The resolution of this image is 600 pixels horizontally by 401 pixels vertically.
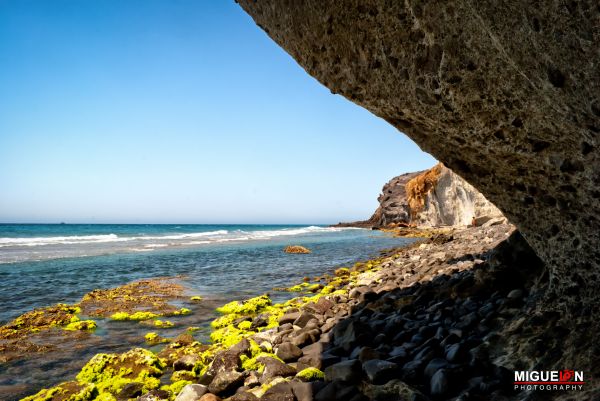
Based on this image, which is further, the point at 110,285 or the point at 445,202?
the point at 445,202

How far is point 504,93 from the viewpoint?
10.5 ft

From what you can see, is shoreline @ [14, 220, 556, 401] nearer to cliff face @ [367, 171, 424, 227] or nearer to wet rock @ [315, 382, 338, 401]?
wet rock @ [315, 382, 338, 401]

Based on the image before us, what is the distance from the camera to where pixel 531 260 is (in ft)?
17.5

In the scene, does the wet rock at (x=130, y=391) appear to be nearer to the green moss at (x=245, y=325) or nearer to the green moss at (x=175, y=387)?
the green moss at (x=175, y=387)

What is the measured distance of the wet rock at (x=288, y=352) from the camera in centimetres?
549

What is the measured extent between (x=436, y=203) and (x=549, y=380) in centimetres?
4937

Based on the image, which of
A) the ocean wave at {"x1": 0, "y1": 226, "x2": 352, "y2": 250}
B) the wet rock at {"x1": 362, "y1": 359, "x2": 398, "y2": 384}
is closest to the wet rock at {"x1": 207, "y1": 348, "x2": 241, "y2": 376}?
the wet rock at {"x1": 362, "y1": 359, "x2": 398, "y2": 384}

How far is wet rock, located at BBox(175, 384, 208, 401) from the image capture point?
453cm

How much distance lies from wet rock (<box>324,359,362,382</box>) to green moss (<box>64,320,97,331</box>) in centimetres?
634

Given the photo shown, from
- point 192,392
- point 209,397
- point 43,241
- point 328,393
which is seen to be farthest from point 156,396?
point 43,241

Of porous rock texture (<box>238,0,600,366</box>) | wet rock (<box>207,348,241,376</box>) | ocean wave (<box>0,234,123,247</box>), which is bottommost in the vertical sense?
ocean wave (<box>0,234,123,247</box>)

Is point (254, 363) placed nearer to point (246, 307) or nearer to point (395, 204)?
point (246, 307)

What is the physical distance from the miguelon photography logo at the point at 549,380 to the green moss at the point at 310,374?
230 cm

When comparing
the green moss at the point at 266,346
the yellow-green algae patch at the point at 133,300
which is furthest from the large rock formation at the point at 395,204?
the green moss at the point at 266,346
